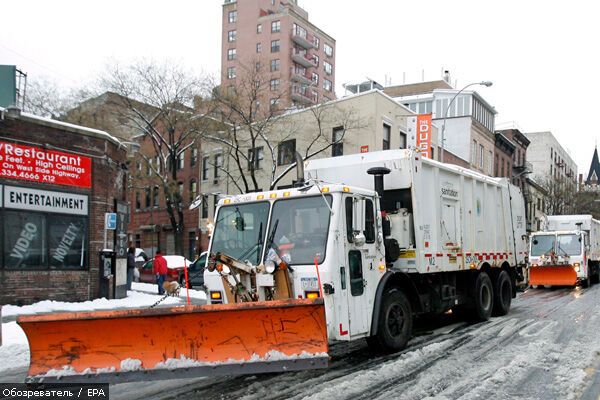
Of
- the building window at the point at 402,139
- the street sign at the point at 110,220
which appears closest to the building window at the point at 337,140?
the building window at the point at 402,139

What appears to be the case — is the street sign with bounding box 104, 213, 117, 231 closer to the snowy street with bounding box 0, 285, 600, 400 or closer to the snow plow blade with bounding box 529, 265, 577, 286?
the snowy street with bounding box 0, 285, 600, 400

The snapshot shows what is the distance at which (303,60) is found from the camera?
6769 centimetres

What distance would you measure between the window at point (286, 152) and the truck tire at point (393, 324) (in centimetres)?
2294

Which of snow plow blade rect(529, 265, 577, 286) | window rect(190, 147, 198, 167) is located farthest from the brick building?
window rect(190, 147, 198, 167)

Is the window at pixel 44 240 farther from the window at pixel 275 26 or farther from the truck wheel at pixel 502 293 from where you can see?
the window at pixel 275 26

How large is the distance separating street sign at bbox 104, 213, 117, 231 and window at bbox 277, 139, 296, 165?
15733 mm

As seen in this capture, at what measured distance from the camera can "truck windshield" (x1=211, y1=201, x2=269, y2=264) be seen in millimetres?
7273

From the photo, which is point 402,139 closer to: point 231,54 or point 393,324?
point 393,324

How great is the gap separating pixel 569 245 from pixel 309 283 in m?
18.5

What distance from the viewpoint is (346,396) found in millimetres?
5832

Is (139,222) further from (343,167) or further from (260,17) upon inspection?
(343,167)

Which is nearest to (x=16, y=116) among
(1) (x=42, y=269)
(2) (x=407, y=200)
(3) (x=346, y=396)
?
(1) (x=42, y=269)

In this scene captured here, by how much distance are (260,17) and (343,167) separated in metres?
63.3

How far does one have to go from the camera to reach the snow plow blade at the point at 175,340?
576cm
